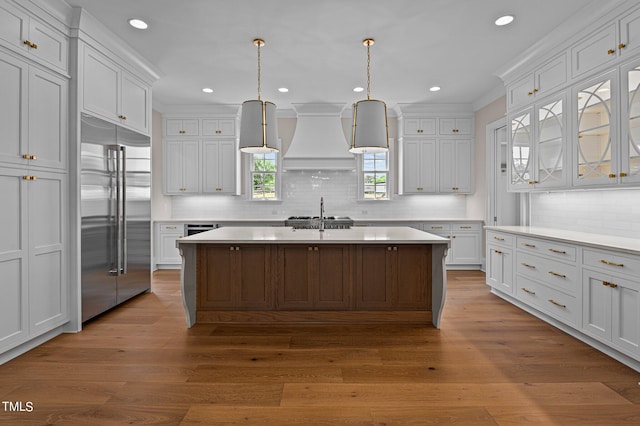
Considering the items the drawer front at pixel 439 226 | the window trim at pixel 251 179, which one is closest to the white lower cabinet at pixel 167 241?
the window trim at pixel 251 179

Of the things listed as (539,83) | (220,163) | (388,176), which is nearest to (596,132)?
(539,83)

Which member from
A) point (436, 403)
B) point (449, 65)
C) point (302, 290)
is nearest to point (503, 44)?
point (449, 65)

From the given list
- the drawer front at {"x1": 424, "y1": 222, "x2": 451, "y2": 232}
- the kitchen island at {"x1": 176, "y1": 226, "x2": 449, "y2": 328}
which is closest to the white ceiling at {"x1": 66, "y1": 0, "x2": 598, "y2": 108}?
the kitchen island at {"x1": 176, "y1": 226, "x2": 449, "y2": 328}

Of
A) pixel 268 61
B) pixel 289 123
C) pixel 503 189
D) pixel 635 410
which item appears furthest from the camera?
pixel 289 123

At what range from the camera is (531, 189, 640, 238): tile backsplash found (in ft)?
→ 10.4

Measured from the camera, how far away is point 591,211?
3.63m

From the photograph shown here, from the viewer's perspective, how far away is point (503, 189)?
17.6ft

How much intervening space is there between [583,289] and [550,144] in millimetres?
1592

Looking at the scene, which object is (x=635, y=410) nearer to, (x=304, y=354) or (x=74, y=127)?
(x=304, y=354)

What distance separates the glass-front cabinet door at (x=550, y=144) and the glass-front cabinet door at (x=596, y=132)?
21 centimetres

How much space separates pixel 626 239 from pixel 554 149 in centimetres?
109

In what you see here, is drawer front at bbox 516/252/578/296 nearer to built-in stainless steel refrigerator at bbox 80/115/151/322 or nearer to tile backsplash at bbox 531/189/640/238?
tile backsplash at bbox 531/189/640/238

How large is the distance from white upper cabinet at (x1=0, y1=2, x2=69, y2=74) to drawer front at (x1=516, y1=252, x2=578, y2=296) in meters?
4.66

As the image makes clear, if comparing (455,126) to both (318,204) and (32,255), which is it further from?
(32,255)
